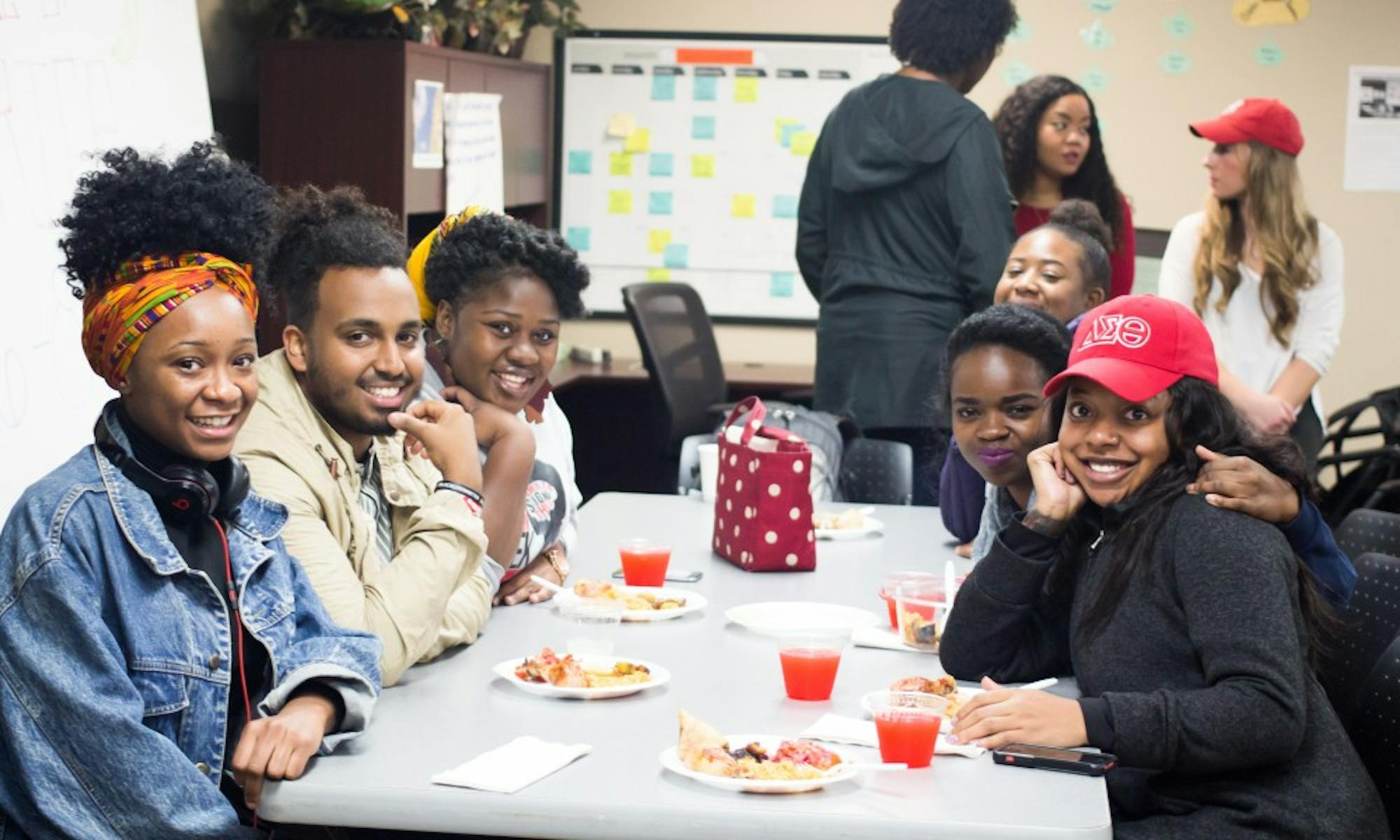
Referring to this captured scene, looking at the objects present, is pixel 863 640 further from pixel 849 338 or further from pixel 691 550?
pixel 849 338

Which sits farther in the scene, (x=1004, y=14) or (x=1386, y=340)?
(x=1386, y=340)

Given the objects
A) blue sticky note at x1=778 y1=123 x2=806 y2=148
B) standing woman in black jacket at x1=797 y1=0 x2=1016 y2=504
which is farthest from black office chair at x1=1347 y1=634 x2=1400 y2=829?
blue sticky note at x1=778 y1=123 x2=806 y2=148

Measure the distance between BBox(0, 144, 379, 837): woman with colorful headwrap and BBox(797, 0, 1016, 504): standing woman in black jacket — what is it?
2.12 metres

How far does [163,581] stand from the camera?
162 centimetres

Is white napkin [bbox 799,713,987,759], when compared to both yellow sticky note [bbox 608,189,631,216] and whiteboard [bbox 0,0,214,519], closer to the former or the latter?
whiteboard [bbox 0,0,214,519]

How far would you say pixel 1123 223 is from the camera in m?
4.12

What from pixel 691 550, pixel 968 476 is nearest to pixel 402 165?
pixel 691 550

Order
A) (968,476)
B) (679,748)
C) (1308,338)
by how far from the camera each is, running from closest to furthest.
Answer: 1. (679,748)
2. (968,476)
3. (1308,338)

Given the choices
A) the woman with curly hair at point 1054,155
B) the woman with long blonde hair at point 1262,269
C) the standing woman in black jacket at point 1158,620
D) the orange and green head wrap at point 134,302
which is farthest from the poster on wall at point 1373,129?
the orange and green head wrap at point 134,302

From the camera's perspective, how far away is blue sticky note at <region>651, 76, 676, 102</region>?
19.4 ft

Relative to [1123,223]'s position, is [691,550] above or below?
below

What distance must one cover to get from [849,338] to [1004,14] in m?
→ 0.84

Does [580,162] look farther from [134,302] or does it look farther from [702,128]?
[134,302]

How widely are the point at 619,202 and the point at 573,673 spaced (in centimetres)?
422
